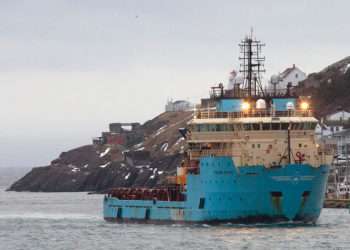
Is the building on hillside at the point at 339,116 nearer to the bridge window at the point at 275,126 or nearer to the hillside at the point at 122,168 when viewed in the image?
the hillside at the point at 122,168

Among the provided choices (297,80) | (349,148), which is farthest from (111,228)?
(297,80)

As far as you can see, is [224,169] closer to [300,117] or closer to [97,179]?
[300,117]

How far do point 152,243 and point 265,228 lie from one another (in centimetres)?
771

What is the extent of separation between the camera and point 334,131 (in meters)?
148

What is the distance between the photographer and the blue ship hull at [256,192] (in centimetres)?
7562

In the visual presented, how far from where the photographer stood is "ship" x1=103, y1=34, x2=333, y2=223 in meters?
75.9

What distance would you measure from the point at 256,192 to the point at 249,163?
2064 millimetres

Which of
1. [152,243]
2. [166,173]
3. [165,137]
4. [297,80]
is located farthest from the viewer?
[165,137]

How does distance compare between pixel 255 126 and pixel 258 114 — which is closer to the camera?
pixel 255 126

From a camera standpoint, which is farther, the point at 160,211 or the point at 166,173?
the point at 166,173

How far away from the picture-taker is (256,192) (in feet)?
248

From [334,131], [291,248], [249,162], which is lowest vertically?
[291,248]

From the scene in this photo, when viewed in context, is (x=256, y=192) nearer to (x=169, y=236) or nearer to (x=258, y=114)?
(x=169, y=236)

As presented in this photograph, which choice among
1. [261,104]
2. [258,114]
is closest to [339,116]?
[261,104]
